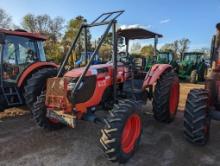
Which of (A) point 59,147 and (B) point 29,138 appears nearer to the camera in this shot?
(A) point 59,147

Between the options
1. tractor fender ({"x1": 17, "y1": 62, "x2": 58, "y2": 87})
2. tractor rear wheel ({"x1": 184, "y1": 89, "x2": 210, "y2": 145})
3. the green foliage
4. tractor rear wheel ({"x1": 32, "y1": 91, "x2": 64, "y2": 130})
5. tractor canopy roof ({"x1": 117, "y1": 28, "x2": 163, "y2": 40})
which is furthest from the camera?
the green foliage

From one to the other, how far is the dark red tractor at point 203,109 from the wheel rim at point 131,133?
0.81 meters

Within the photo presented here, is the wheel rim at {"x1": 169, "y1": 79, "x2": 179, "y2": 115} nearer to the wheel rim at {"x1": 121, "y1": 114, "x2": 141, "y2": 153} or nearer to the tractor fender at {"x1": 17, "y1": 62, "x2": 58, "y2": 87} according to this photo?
the wheel rim at {"x1": 121, "y1": 114, "x2": 141, "y2": 153}

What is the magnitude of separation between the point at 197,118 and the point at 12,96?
4.08 metres

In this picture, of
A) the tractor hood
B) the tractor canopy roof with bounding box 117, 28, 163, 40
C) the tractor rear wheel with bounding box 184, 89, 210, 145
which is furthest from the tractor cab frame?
the tractor rear wheel with bounding box 184, 89, 210, 145

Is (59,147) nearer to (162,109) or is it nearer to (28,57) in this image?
(162,109)

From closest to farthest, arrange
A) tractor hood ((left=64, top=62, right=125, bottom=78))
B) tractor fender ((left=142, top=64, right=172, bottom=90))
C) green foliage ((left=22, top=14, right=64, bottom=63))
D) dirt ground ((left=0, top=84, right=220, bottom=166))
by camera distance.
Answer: dirt ground ((left=0, top=84, right=220, bottom=166))
tractor hood ((left=64, top=62, right=125, bottom=78))
tractor fender ((left=142, top=64, right=172, bottom=90))
green foliage ((left=22, top=14, right=64, bottom=63))

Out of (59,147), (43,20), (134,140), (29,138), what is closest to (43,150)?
(59,147)

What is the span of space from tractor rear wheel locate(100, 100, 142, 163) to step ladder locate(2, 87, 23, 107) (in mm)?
2998

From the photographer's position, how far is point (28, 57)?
6.55m

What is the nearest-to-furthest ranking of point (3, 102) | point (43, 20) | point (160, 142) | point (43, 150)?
point (43, 150) < point (160, 142) < point (3, 102) < point (43, 20)

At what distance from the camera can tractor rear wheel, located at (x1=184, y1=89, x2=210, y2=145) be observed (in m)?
4.20

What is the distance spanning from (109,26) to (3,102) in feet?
10.1

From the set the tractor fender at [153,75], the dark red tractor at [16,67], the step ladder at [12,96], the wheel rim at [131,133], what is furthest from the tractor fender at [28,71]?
the wheel rim at [131,133]
